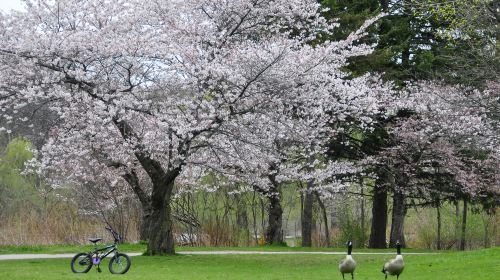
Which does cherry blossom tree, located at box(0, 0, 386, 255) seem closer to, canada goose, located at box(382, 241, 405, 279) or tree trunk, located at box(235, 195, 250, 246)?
canada goose, located at box(382, 241, 405, 279)

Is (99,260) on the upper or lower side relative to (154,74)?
lower

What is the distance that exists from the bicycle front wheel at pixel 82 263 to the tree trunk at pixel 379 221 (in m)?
16.4

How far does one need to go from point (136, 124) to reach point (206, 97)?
7.49 ft

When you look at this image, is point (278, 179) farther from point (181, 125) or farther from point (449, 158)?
point (181, 125)

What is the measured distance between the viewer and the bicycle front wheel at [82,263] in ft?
45.9

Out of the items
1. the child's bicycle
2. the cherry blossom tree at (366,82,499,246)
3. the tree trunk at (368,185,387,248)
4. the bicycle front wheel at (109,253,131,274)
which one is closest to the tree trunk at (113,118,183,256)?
the child's bicycle

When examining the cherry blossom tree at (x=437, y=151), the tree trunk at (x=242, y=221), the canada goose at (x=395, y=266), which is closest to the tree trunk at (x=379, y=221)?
the cherry blossom tree at (x=437, y=151)

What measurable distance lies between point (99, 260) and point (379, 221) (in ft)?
56.2

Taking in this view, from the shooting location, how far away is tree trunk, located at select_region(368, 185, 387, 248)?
92.0ft

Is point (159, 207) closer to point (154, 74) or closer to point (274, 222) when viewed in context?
point (154, 74)

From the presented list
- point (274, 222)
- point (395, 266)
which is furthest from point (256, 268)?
point (274, 222)

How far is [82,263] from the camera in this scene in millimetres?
14016

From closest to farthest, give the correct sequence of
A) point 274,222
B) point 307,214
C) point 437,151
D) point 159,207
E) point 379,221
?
1. point 159,207
2. point 274,222
3. point 307,214
4. point 437,151
5. point 379,221

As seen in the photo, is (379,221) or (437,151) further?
(379,221)
